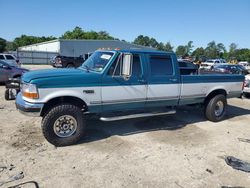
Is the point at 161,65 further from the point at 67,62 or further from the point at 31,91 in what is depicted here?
the point at 67,62

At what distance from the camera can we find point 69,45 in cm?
4472

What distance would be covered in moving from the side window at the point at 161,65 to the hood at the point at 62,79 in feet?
4.97

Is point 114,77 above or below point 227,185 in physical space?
above

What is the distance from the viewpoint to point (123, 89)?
18.8ft

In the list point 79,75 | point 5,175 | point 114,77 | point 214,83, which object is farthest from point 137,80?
point 5,175

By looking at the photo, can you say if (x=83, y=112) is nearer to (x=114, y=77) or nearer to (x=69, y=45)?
(x=114, y=77)

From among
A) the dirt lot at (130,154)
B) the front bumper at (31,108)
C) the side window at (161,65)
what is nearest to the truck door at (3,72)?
the dirt lot at (130,154)

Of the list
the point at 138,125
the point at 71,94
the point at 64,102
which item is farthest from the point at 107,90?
the point at 138,125

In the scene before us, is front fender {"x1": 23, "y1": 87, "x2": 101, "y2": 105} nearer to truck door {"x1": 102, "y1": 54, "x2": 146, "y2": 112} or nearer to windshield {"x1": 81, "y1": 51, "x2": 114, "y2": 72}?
truck door {"x1": 102, "y1": 54, "x2": 146, "y2": 112}

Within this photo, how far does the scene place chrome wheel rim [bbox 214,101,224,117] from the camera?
7.66 meters

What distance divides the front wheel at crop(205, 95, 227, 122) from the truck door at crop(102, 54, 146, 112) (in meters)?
2.46

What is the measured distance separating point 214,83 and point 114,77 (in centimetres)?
344

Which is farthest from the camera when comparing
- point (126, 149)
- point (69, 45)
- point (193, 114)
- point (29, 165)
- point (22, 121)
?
point (69, 45)

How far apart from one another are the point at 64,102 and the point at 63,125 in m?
0.49
